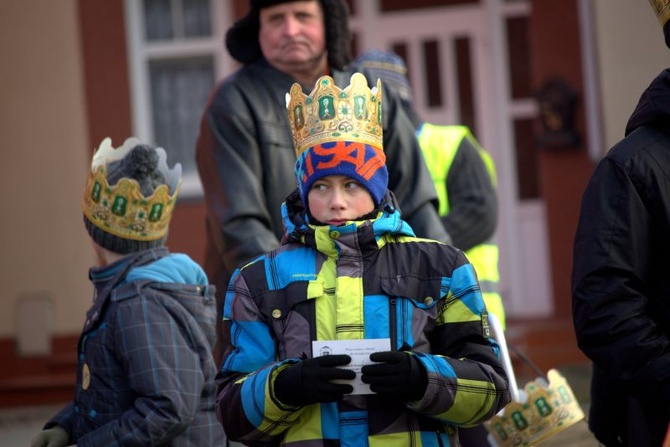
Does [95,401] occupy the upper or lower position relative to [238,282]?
lower

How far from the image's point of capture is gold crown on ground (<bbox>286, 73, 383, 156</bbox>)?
3.63 metres

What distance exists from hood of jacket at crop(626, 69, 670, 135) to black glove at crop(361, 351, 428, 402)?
87 centimetres

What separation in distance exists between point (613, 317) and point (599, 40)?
6664 mm

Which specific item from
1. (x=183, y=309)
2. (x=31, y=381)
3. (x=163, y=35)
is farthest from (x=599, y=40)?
(x=183, y=309)

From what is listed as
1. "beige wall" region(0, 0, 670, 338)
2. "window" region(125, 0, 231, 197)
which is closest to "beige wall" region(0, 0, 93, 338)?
"beige wall" region(0, 0, 670, 338)

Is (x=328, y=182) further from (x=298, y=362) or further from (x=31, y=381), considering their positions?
(x=31, y=381)

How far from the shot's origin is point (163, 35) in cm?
1252

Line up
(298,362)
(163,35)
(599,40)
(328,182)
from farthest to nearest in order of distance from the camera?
(163,35) → (599,40) → (328,182) → (298,362)

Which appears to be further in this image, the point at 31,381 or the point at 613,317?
the point at 31,381

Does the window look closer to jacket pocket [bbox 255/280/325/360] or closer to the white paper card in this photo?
jacket pocket [bbox 255/280/325/360]

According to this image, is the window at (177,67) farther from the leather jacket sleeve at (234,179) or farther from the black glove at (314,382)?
the black glove at (314,382)

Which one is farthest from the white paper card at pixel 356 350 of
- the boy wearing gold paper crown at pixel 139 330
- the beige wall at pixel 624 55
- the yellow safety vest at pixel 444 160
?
the beige wall at pixel 624 55

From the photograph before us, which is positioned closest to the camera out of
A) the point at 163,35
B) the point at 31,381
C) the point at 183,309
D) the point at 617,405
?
the point at 617,405

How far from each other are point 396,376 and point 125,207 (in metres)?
1.47
